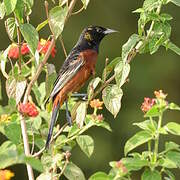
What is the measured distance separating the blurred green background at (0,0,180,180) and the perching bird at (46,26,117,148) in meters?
4.03

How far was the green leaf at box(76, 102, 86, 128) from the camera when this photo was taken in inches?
97.5

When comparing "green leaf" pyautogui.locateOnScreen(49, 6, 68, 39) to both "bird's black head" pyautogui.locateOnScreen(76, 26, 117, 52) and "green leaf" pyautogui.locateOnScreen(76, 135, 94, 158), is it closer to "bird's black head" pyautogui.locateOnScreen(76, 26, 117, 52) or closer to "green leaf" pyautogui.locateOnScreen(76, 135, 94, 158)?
"green leaf" pyautogui.locateOnScreen(76, 135, 94, 158)

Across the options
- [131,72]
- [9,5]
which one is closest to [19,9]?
[9,5]

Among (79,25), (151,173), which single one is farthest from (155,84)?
(151,173)

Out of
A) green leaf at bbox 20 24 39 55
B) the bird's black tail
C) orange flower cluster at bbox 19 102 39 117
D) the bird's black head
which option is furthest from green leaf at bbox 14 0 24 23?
the bird's black head

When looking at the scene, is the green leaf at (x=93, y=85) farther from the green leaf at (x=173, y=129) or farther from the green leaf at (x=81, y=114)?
the green leaf at (x=173, y=129)

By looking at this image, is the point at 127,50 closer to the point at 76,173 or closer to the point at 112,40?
the point at 76,173

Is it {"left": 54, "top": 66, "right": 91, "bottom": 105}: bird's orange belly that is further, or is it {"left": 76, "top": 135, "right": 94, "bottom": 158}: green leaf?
{"left": 54, "top": 66, "right": 91, "bottom": 105}: bird's orange belly

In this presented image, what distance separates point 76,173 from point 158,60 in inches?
250

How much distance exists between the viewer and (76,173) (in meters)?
2.46

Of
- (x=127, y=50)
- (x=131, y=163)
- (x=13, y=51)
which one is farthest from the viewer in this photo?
(x=13, y=51)

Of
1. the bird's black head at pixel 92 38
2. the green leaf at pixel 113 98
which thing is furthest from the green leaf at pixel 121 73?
the bird's black head at pixel 92 38

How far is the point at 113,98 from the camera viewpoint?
2.48 m

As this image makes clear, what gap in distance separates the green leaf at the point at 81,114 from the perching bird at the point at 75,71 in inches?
9.0
